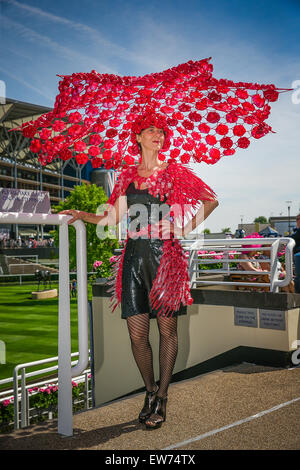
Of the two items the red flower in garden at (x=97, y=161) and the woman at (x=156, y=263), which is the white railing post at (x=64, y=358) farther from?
the red flower in garden at (x=97, y=161)

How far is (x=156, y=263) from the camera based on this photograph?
9.65 ft

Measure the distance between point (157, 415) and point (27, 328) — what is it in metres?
19.8

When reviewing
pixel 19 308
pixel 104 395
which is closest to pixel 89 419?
pixel 104 395

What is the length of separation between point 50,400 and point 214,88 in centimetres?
694

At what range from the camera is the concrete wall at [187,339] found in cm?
454

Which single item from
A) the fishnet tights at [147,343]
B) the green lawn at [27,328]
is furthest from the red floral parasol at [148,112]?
the green lawn at [27,328]

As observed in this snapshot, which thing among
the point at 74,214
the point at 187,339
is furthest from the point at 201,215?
the point at 187,339

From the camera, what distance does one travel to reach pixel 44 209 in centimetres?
252

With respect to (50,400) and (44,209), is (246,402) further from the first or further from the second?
(50,400)

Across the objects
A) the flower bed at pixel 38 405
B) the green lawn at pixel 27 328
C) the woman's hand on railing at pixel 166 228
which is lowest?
the green lawn at pixel 27 328

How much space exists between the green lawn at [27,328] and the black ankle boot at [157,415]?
767 centimetres

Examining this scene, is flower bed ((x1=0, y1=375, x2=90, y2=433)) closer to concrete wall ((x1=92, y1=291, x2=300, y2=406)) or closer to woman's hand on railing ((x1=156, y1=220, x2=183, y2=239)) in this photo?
concrete wall ((x1=92, y1=291, x2=300, y2=406))

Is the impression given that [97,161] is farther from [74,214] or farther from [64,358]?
[64,358]
